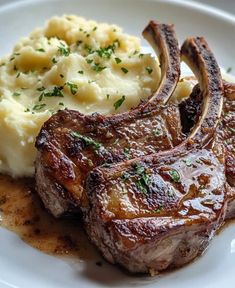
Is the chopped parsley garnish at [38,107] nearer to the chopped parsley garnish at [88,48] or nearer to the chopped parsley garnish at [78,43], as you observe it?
the chopped parsley garnish at [88,48]

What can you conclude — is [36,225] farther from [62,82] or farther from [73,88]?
[62,82]

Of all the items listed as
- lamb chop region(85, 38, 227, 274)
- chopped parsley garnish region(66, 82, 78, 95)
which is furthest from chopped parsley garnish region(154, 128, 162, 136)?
chopped parsley garnish region(66, 82, 78, 95)

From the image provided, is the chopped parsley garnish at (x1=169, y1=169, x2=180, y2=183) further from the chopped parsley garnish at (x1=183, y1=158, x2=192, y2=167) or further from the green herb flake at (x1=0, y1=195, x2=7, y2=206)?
the green herb flake at (x1=0, y1=195, x2=7, y2=206)

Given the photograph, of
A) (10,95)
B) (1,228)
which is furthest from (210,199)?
(10,95)

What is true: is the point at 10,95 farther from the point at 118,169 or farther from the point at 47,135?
the point at 118,169

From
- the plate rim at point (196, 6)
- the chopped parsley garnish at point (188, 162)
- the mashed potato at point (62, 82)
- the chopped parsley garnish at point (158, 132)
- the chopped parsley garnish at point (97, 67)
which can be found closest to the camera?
the chopped parsley garnish at point (188, 162)

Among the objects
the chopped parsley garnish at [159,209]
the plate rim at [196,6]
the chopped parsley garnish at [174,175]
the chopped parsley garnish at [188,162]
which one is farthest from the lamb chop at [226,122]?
the plate rim at [196,6]

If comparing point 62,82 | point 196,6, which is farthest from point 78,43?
point 196,6
